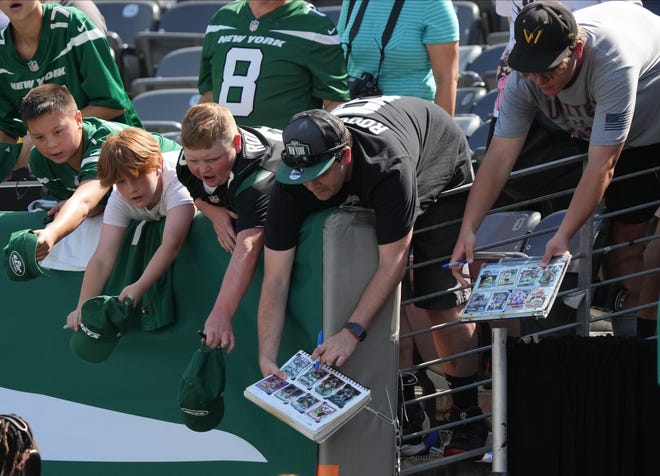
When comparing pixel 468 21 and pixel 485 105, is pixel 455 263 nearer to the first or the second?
pixel 485 105

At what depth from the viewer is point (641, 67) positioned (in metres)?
3.97

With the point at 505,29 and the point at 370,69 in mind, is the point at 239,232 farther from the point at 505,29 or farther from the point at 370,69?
the point at 505,29

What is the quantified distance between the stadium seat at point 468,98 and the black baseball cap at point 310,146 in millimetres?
3242

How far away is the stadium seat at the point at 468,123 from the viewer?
618 cm

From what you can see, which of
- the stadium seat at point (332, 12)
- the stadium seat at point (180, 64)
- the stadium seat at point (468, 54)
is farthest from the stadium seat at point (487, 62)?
the stadium seat at point (180, 64)

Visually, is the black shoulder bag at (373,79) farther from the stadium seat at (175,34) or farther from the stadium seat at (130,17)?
the stadium seat at (130,17)

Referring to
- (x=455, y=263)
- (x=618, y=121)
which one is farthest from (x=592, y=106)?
(x=455, y=263)

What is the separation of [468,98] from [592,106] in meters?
3.12

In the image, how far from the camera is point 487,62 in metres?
7.59

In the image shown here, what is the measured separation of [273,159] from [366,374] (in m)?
0.87

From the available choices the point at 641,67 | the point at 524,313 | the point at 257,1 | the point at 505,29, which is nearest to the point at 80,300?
the point at 257,1

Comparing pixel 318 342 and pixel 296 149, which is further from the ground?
pixel 296 149

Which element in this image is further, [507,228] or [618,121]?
[507,228]

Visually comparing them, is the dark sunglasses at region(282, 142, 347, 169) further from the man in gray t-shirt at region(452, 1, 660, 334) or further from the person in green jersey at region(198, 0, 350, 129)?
the person in green jersey at region(198, 0, 350, 129)
